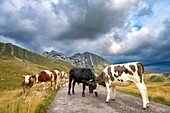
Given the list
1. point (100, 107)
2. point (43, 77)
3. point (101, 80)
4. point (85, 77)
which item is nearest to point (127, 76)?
point (101, 80)

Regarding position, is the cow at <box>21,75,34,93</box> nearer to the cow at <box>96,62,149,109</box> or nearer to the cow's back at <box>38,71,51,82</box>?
the cow's back at <box>38,71,51,82</box>

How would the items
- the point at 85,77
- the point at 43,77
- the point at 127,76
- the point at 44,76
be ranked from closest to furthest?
the point at 127,76, the point at 85,77, the point at 43,77, the point at 44,76

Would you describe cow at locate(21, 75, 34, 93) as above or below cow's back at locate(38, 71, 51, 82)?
below

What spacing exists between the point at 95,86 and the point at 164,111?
6399 mm

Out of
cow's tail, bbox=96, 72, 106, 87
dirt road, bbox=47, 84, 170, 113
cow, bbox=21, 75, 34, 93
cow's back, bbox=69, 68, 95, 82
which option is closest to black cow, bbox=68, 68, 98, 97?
cow's back, bbox=69, 68, 95, 82

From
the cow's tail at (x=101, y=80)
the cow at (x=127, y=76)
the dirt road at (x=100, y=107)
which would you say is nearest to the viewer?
the dirt road at (x=100, y=107)

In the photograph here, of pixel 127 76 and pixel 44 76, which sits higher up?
pixel 44 76

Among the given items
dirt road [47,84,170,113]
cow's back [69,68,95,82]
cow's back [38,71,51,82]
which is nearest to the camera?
dirt road [47,84,170,113]

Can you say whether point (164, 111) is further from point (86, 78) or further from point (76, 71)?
point (76, 71)

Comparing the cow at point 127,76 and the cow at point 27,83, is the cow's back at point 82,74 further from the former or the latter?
the cow at point 27,83

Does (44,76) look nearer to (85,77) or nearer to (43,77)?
(43,77)

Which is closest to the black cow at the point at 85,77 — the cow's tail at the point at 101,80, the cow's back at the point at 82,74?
the cow's back at the point at 82,74

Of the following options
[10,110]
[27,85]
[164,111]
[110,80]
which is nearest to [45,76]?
[27,85]

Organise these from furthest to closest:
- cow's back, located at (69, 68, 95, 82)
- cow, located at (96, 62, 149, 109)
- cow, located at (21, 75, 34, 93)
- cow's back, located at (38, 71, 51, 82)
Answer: cow's back, located at (38, 71, 51, 82)
cow, located at (21, 75, 34, 93)
cow's back, located at (69, 68, 95, 82)
cow, located at (96, 62, 149, 109)
